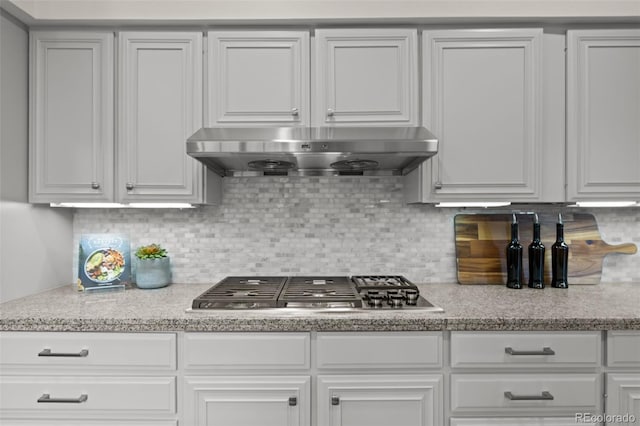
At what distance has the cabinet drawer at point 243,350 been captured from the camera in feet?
5.04

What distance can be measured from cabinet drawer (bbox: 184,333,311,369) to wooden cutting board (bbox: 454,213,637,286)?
1144mm

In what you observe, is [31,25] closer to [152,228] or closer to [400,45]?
[152,228]

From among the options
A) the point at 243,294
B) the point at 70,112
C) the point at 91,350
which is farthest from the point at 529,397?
the point at 70,112

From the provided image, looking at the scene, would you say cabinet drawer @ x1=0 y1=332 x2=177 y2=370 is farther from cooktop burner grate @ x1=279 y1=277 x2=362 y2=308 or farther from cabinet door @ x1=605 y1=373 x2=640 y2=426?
cabinet door @ x1=605 y1=373 x2=640 y2=426

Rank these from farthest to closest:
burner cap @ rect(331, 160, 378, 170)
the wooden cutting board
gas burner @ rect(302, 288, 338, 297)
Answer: the wooden cutting board < burner cap @ rect(331, 160, 378, 170) < gas burner @ rect(302, 288, 338, 297)

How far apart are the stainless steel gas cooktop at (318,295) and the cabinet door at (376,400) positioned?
0.93 feet

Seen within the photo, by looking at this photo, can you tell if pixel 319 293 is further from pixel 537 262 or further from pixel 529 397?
pixel 537 262

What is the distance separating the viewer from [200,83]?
1932mm

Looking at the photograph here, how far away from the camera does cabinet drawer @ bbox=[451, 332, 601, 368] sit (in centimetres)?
154

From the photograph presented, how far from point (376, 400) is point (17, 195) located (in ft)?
6.19

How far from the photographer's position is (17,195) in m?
1.87

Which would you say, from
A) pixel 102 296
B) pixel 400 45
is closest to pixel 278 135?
pixel 400 45

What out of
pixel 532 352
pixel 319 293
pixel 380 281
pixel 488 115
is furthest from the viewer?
pixel 380 281

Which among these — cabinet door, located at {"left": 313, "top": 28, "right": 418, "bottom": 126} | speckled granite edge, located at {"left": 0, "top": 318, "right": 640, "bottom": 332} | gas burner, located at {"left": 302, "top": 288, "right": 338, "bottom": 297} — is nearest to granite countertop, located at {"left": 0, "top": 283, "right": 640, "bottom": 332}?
speckled granite edge, located at {"left": 0, "top": 318, "right": 640, "bottom": 332}
